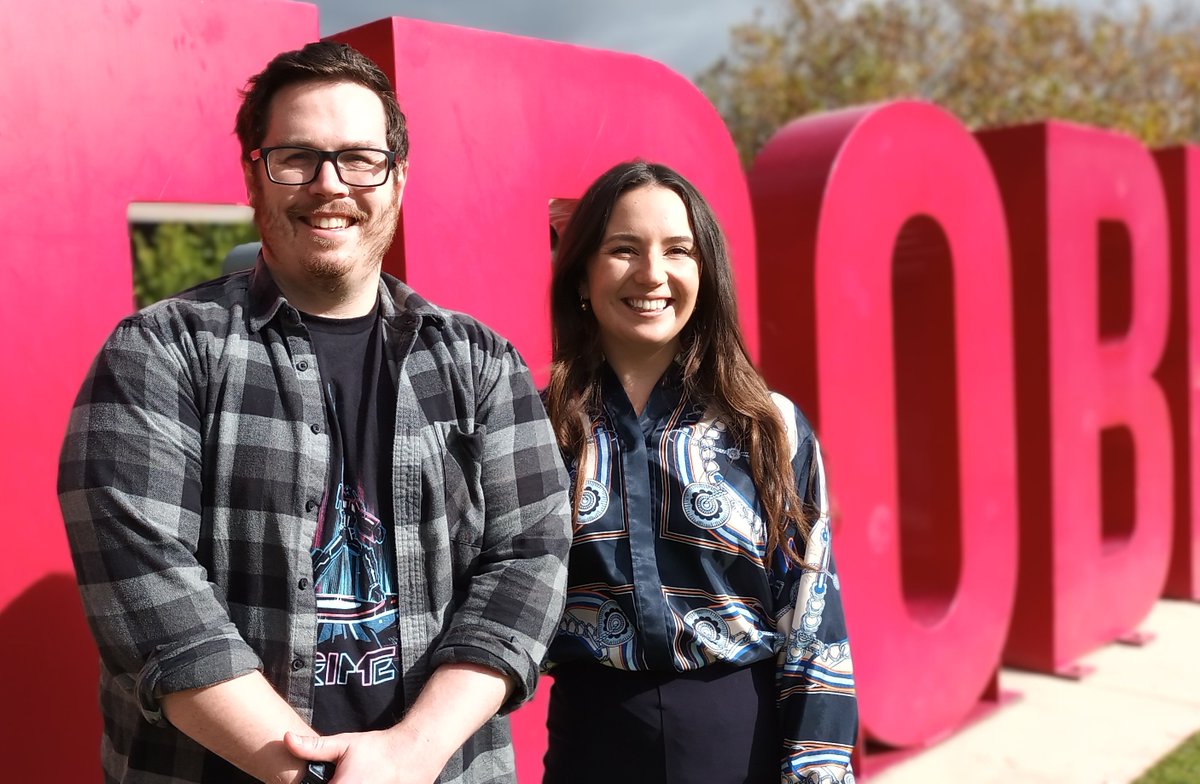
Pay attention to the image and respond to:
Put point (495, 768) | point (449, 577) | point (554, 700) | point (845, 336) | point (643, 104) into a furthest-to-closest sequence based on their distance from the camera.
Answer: point (845, 336)
point (643, 104)
point (554, 700)
point (495, 768)
point (449, 577)

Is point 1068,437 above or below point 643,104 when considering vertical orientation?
below

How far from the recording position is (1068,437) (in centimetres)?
547

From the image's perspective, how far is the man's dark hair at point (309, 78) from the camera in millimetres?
1751

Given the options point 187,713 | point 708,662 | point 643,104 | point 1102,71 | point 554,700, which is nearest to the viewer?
point 187,713

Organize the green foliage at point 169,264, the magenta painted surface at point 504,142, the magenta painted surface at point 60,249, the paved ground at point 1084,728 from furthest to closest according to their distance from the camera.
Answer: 1. the green foliage at point 169,264
2. the paved ground at point 1084,728
3. the magenta painted surface at point 504,142
4. the magenta painted surface at point 60,249

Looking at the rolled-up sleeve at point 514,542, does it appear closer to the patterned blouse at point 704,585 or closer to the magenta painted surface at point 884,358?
the patterned blouse at point 704,585

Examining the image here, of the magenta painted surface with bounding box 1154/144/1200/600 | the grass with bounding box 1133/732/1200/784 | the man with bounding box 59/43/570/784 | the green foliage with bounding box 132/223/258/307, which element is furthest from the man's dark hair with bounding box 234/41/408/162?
the green foliage with bounding box 132/223/258/307

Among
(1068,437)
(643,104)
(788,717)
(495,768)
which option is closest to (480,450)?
(495,768)

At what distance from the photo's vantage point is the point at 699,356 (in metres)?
2.27

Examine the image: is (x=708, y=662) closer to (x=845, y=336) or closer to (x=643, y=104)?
(x=643, y=104)

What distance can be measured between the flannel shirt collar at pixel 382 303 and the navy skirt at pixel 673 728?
2.44ft

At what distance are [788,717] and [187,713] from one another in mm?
1068

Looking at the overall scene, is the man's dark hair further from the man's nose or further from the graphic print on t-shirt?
the graphic print on t-shirt

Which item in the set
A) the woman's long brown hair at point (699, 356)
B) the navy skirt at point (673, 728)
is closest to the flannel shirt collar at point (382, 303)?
the woman's long brown hair at point (699, 356)
